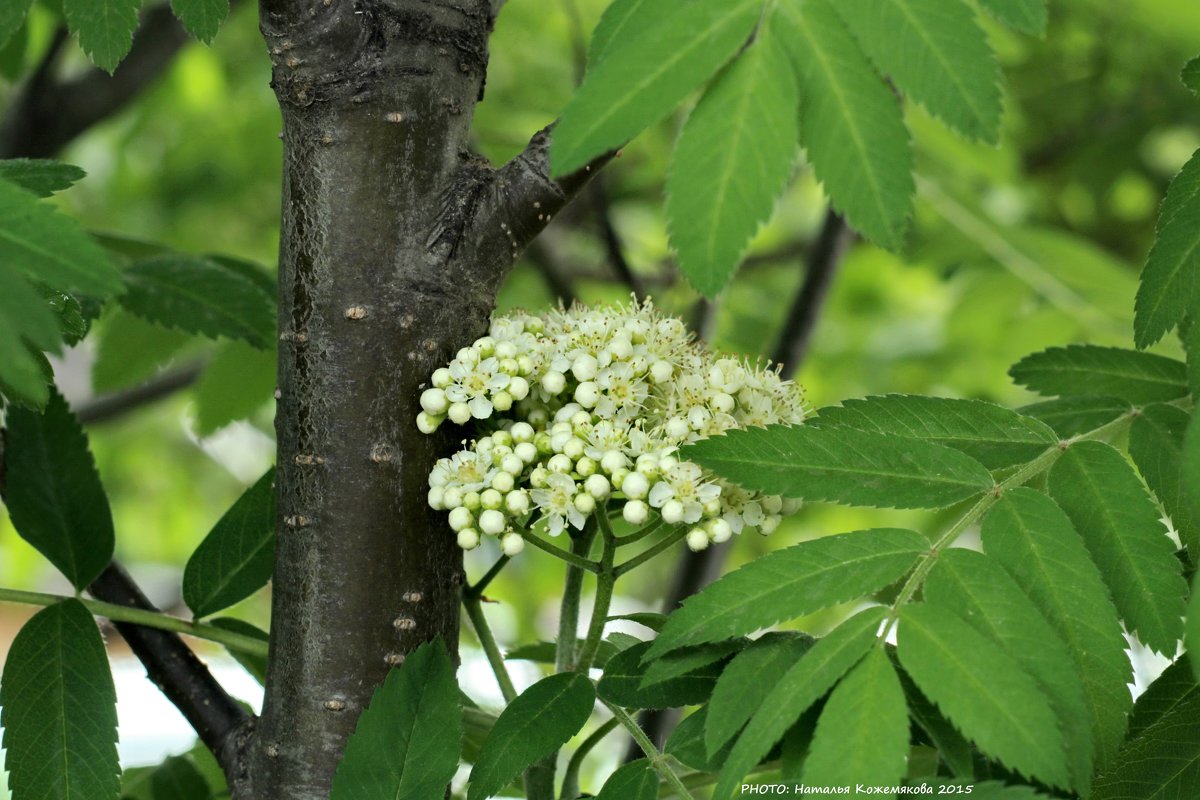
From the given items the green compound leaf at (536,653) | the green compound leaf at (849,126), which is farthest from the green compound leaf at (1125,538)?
the green compound leaf at (536,653)

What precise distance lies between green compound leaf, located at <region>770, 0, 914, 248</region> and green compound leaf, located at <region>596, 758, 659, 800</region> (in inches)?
21.9

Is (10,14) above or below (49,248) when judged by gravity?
above

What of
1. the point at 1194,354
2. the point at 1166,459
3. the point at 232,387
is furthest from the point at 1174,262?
the point at 232,387

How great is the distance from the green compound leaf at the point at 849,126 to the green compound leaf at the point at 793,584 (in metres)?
0.28

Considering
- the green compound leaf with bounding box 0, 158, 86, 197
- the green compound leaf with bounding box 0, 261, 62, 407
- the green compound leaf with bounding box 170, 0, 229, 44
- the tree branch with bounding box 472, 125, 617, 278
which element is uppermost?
the green compound leaf with bounding box 170, 0, 229, 44

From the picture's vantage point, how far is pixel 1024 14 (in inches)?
36.7

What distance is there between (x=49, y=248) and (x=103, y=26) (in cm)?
37

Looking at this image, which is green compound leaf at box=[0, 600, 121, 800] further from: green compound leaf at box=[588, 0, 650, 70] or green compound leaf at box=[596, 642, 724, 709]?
green compound leaf at box=[588, 0, 650, 70]

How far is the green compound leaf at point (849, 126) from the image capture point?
933mm

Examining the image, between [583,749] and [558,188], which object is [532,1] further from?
[583,749]

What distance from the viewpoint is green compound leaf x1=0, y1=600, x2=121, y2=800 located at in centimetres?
122

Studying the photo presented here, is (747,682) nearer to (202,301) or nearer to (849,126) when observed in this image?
(849,126)

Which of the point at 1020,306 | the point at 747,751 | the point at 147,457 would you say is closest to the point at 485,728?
the point at 747,751

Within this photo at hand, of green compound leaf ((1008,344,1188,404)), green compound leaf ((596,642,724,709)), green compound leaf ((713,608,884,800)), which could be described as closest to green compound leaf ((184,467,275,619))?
green compound leaf ((596,642,724,709))
